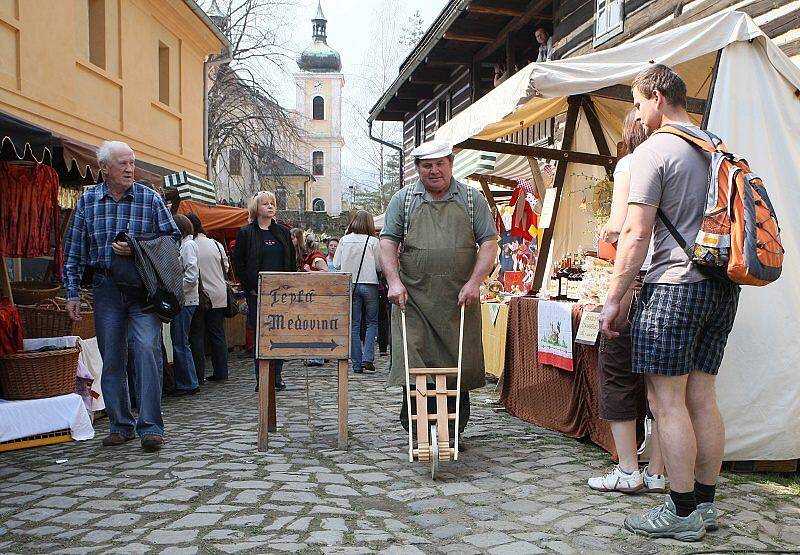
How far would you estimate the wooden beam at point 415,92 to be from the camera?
683 inches

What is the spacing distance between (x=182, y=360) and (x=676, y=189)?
211 inches

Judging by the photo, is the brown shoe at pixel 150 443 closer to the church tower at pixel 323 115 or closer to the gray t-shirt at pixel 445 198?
the gray t-shirt at pixel 445 198

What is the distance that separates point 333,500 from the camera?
12.5 feet

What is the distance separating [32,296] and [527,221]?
506 centimetres

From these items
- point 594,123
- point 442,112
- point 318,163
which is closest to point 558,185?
point 594,123

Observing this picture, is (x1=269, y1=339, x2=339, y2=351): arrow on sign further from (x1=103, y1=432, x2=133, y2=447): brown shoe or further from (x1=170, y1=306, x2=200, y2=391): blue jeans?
(x1=170, y1=306, x2=200, y2=391): blue jeans

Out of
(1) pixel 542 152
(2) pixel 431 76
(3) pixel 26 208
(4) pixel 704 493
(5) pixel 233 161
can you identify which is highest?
(5) pixel 233 161

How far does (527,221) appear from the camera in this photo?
834cm

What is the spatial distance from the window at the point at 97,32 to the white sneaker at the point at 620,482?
11396mm

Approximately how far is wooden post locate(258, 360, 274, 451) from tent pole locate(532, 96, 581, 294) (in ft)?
9.58

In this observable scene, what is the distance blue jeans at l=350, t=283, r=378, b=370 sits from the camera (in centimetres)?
886

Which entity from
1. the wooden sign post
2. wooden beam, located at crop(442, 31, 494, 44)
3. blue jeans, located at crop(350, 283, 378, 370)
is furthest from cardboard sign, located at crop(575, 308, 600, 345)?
wooden beam, located at crop(442, 31, 494, 44)

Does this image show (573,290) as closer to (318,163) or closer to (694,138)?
(694,138)

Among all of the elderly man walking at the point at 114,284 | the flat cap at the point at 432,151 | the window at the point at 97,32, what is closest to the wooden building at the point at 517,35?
the flat cap at the point at 432,151
